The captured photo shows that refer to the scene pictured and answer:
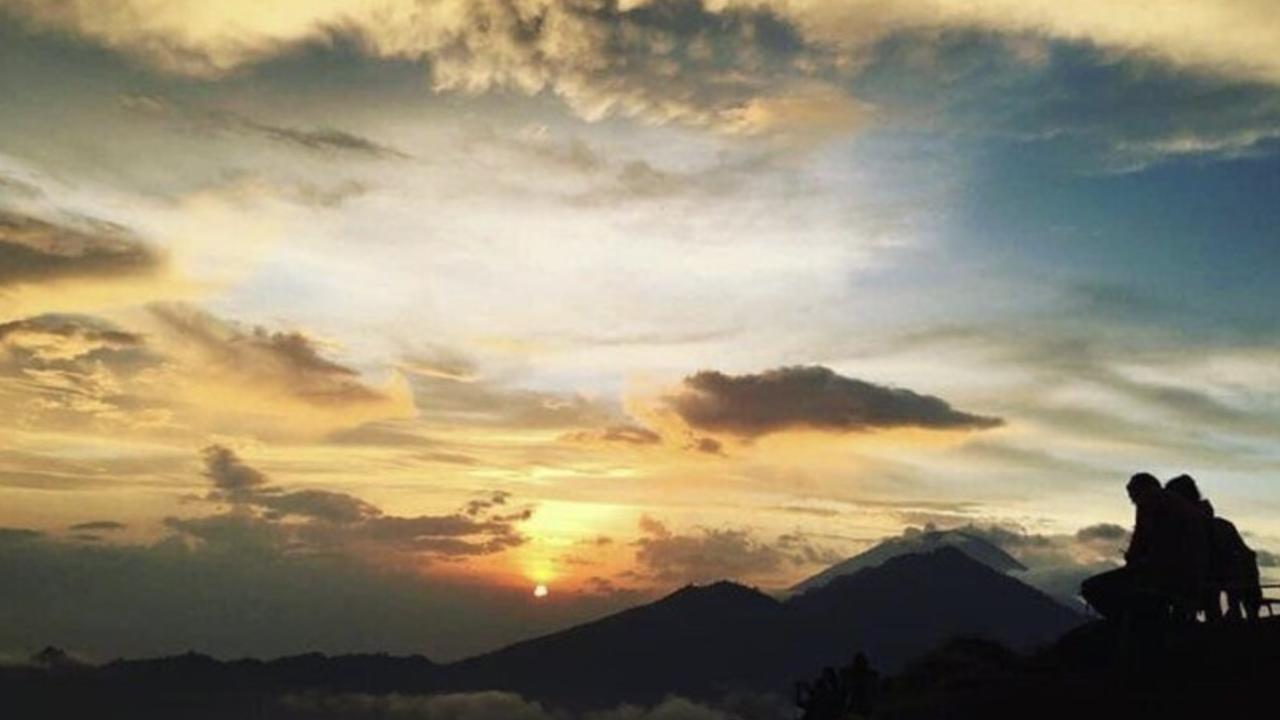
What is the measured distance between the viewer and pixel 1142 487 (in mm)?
28547

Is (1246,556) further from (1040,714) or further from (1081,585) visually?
(1040,714)

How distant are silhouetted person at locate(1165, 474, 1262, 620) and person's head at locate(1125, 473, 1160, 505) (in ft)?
6.19

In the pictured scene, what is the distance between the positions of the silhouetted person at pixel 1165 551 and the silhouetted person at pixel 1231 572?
3.82 feet

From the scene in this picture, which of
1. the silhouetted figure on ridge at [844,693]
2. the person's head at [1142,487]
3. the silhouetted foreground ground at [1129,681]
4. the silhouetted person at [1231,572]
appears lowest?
the silhouetted figure on ridge at [844,693]

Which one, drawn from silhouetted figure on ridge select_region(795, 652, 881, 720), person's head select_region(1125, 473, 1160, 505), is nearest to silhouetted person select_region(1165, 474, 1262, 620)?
person's head select_region(1125, 473, 1160, 505)

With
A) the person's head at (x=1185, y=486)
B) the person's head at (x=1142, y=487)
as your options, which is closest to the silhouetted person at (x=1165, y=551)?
the person's head at (x=1142, y=487)

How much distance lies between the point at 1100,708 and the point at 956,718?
14.5 ft

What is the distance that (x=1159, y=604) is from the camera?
28.8 meters

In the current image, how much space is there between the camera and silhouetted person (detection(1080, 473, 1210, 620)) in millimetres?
27781

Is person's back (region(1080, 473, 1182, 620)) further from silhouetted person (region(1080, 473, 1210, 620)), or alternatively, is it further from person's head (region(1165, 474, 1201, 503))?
person's head (region(1165, 474, 1201, 503))

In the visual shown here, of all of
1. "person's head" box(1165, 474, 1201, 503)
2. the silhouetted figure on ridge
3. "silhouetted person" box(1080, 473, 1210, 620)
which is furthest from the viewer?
the silhouetted figure on ridge

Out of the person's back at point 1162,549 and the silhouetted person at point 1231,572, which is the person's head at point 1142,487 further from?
the silhouetted person at point 1231,572

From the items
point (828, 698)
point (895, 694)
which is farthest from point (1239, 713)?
point (828, 698)

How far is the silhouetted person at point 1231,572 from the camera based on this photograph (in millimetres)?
29828
